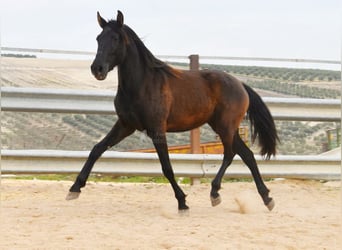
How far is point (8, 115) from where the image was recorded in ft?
27.8

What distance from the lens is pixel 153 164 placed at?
848 centimetres

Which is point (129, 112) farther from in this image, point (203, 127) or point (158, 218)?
point (203, 127)

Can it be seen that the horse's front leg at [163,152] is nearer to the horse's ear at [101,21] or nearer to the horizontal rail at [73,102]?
Answer: the horse's ear at [101,21]

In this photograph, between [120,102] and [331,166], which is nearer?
[120,102]

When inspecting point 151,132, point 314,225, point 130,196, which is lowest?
point 130,196

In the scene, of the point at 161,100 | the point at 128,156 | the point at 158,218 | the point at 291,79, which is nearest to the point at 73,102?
the point at 128,156

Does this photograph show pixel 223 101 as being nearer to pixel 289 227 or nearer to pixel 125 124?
pixel 125 124

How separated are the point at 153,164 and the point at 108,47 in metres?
2.37

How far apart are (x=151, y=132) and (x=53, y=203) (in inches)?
49.2

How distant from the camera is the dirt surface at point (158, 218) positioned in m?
4.84

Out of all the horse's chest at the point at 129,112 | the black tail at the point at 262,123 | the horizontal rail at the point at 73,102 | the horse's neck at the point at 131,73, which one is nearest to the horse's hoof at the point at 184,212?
the horse's chest at the point at 129,112

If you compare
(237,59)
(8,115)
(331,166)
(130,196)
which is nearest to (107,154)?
(130,196)

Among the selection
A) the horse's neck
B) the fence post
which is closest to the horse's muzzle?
the horse's neck

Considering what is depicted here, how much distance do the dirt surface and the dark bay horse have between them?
0.35 metres
